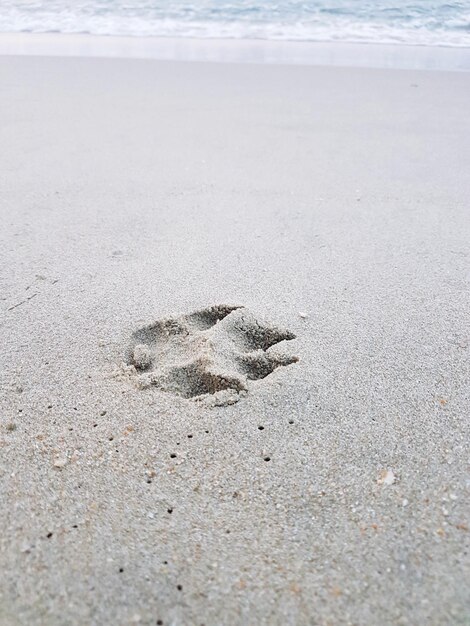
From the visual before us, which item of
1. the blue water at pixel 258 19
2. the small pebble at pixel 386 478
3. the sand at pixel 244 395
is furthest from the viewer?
the blue water at pixel 258 19

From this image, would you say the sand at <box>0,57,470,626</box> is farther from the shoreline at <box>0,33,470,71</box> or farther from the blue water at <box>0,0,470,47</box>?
the blue water at <box>0,0,470,47</box>

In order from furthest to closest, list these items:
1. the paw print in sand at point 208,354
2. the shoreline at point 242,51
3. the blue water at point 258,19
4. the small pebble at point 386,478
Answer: the blue water at point 258,19, the shoreline at point 242,51, the paw print in sand at point 208,354, the small pebble at point 386,478

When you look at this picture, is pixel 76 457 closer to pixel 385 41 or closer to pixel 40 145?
pixel 40 145

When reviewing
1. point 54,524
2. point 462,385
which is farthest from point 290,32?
point 54,524

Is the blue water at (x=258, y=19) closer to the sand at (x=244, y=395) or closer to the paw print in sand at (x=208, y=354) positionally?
the sand at (x=244, y=395)

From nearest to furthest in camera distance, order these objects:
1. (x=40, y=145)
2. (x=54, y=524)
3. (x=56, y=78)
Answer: (x=54, y=524) < (x=40, y=145) < (x=56, y=78)

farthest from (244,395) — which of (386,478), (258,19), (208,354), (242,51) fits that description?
(258,19)

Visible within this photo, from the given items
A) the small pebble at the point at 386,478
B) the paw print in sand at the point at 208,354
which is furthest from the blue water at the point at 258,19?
the small pebble at the point at 386,478
